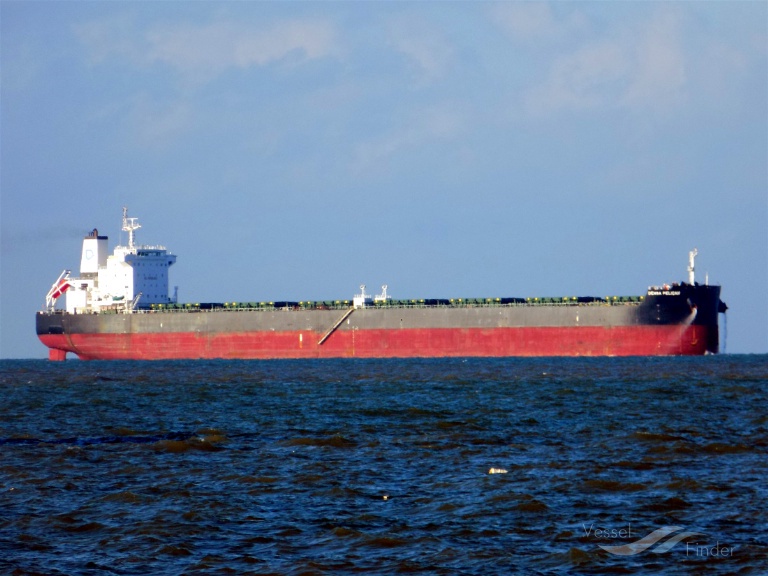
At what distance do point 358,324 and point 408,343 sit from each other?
329cm

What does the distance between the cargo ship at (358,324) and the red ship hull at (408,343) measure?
0.21 feet

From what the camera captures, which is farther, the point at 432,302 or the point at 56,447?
the point at 432,302

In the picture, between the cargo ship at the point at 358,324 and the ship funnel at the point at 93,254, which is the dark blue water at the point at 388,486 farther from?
the ship funnel at the point at 93,254

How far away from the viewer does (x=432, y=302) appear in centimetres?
6400

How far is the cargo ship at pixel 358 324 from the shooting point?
57.4 metres

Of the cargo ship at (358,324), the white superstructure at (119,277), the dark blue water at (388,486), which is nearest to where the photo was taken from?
the dark blue water at (388,486)

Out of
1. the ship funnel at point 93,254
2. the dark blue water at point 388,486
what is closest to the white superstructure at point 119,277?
the ship funnel at point 93,254

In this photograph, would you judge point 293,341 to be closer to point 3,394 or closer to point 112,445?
point 3,394

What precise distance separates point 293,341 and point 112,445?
42.8m

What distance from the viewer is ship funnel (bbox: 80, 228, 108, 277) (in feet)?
251

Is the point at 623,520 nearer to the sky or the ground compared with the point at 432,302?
nearer to the ground

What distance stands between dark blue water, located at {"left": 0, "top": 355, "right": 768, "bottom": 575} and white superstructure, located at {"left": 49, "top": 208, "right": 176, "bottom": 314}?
4376 cm

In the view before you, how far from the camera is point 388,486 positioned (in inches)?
609

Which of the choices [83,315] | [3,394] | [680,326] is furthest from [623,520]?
[83,315]
